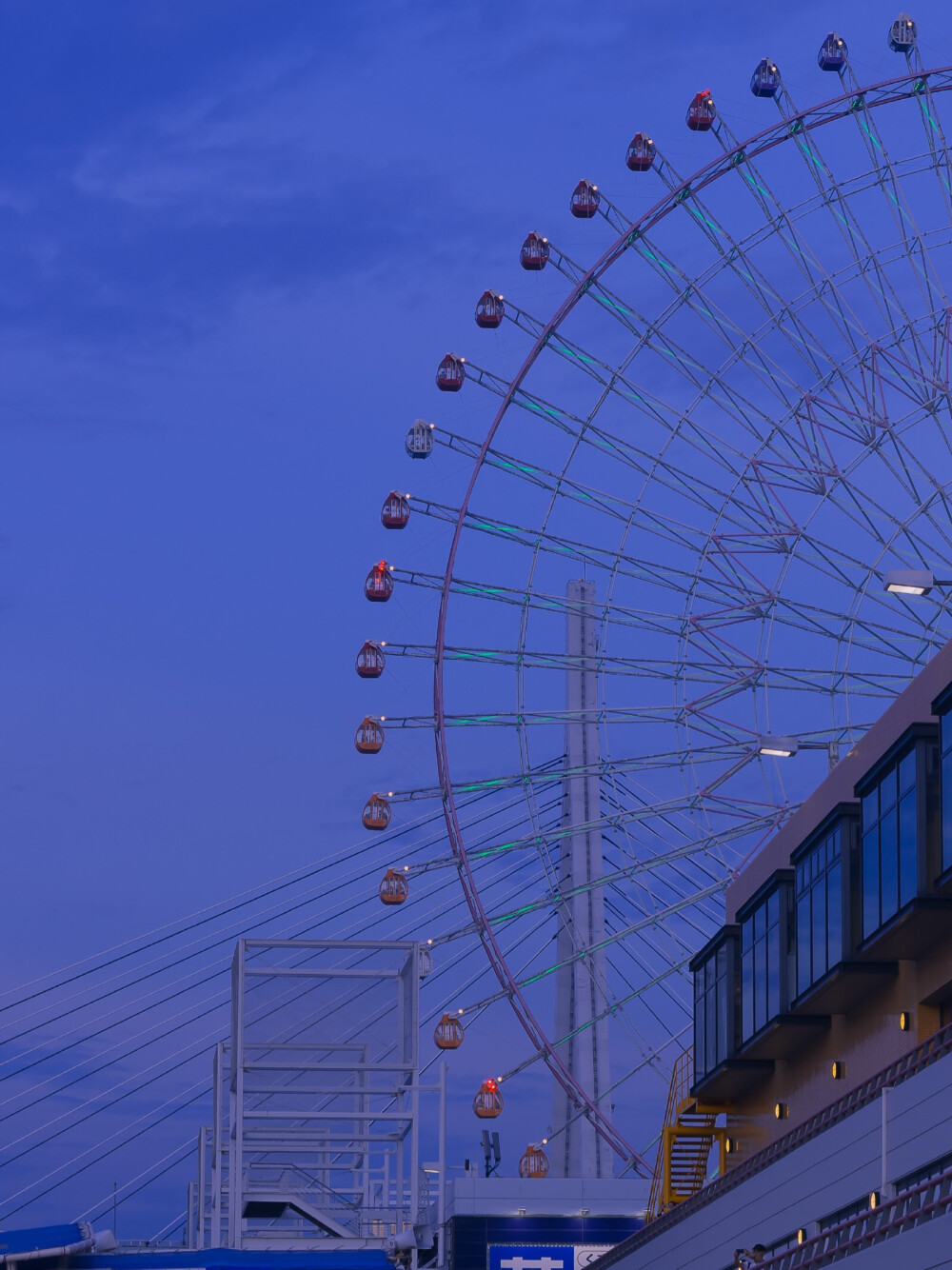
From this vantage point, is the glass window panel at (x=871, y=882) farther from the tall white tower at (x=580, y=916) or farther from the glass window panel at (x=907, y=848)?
the tall white tower at (x=580, y=916)

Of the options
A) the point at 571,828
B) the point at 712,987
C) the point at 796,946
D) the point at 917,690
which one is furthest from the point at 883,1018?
the point at 571,828

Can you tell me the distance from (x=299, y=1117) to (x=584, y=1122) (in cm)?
1259

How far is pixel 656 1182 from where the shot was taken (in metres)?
49.6

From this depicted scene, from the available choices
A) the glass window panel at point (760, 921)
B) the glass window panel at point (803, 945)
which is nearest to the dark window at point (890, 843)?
the glass window panel at point (803, 945)

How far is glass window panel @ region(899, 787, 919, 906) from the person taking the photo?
31.2m

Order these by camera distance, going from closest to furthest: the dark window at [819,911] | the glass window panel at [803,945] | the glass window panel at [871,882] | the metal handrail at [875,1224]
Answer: the metal handrail at [875,1224] < the glass window panel at [871,882] < the dark window at [819,911] < the glass window panel at [803,945]

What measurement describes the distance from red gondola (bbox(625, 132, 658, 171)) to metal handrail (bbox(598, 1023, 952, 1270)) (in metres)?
22.5

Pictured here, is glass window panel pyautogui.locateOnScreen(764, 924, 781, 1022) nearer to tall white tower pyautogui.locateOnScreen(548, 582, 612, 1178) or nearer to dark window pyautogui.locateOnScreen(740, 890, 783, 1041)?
dark window pyautogui.locateOnScreen(740, 890, 783, 1041)

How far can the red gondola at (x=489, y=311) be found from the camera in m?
51.2

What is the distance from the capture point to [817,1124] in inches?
1374

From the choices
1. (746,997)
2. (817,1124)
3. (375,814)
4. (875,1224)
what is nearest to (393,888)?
(375,814)

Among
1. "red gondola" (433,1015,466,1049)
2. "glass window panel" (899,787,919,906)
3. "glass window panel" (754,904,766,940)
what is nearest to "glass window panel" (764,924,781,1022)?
"glass window panel" (754,904,766,940)

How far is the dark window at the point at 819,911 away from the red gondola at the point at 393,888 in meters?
14.7

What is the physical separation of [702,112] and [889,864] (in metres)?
23.0
